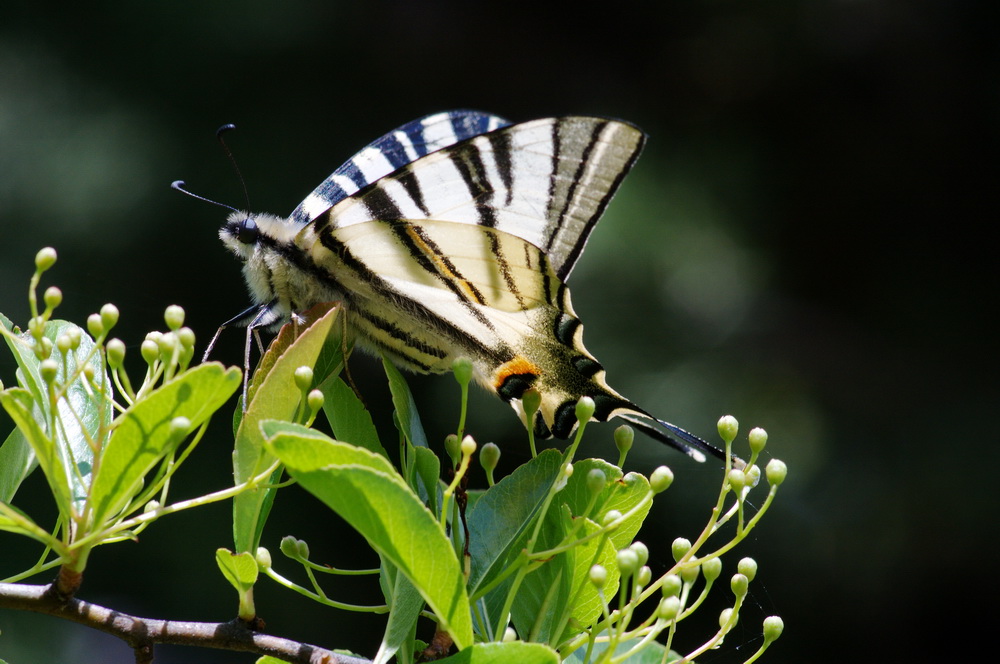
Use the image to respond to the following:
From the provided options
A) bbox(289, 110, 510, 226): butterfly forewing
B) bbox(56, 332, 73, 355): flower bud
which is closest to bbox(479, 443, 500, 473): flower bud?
bbox(56, 332, 73, 355): flower bud

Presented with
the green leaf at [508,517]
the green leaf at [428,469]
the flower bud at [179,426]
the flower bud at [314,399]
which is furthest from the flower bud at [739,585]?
the flower bud at [179,426]

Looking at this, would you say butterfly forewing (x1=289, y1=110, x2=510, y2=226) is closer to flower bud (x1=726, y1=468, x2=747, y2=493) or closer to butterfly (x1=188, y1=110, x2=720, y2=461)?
butterfly (x1=188, y1=110, x2=720, y2=461)

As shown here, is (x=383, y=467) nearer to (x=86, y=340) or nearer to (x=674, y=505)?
(x=86, y=340)

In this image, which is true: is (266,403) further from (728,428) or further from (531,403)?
(728,428)

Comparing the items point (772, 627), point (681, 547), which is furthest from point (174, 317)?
point (772, 627)

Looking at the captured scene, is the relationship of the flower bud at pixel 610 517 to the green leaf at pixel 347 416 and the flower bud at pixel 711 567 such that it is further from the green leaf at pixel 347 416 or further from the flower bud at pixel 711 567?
the green leaf at pixel 347 416
